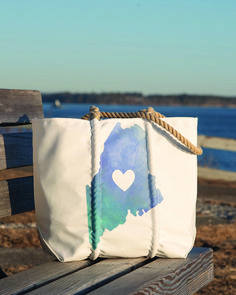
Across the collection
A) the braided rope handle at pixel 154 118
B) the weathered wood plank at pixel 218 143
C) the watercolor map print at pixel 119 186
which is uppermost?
the braided rope handle at pixel 154 118

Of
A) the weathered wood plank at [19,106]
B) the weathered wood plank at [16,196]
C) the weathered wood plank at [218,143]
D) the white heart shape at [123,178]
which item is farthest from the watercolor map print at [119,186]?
the weathered wood plank at [218,143]

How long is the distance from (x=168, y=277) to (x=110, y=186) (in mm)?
411

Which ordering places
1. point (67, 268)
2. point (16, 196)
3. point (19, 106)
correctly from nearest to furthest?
1. point (67, 268)
2. point (16, 196)
3. point (19, 106)

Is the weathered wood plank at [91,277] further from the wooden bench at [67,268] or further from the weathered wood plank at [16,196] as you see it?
the weathered wood plank at [16,196]

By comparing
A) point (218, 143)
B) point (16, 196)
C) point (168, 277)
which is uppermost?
point (16, 196)

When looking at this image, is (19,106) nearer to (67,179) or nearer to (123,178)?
(67,179)

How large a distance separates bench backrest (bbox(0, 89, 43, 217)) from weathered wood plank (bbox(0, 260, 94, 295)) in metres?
0.41

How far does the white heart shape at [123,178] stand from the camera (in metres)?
1.60

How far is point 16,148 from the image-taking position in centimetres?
205

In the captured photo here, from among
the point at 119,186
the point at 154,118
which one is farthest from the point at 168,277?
the point at 154,118

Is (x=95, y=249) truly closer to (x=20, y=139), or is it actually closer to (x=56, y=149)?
(x=56, y=149)

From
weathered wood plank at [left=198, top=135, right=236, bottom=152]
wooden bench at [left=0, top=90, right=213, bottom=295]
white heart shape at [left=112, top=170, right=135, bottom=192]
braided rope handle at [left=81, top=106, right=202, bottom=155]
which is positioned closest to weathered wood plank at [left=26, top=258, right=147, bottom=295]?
wooden bench at [left=0, top=90, right=213, bottom=295]

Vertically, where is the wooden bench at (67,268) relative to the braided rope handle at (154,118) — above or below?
below

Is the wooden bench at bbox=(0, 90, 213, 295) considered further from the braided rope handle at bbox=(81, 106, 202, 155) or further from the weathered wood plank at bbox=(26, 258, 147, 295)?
the braided rope handle at bbox=(81, 106, 202, 155)
